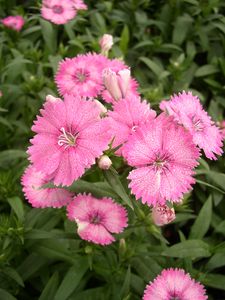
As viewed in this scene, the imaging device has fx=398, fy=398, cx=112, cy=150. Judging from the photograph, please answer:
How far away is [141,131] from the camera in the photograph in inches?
47.1

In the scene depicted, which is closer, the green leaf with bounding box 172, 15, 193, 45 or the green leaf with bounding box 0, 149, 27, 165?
the green leaf with bounding box 0, 149, 27, 165

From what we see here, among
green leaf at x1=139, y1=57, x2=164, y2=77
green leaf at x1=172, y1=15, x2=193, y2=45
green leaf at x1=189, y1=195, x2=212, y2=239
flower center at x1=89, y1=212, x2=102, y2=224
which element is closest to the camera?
flower center at x1=89, y1=212, x2=102, y2=224

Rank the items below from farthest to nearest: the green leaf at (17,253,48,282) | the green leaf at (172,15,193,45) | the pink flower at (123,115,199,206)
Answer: the green leaf at (172,15,193,45) → the green leaf at (17,253,48,282) → the pink flower at (123,115,199,206)

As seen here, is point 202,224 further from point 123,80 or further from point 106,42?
point 106,42

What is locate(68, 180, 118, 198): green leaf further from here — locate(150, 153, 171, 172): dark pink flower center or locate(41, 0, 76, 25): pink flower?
locate(41, 0, 76, 25): pink flower

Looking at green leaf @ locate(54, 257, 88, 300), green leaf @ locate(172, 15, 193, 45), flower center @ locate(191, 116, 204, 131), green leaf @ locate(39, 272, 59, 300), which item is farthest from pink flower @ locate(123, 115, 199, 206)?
green leaf @ locate(172, 15, 193, 45)

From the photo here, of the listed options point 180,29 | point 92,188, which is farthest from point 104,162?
point 180,29

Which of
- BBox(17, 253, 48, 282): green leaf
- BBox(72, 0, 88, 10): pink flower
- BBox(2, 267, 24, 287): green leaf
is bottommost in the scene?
BBox(17, 253, 48, 282): green leaf

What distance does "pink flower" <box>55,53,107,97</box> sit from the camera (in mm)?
1749

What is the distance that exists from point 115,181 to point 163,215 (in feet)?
0.93

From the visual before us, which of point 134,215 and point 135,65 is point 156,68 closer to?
point 135,65

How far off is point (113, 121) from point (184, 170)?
0.28m

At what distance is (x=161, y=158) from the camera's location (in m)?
1.22

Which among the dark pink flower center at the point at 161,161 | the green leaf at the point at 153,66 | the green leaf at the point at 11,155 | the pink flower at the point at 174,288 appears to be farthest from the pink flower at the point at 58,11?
the pink flower at the point at 174,288
